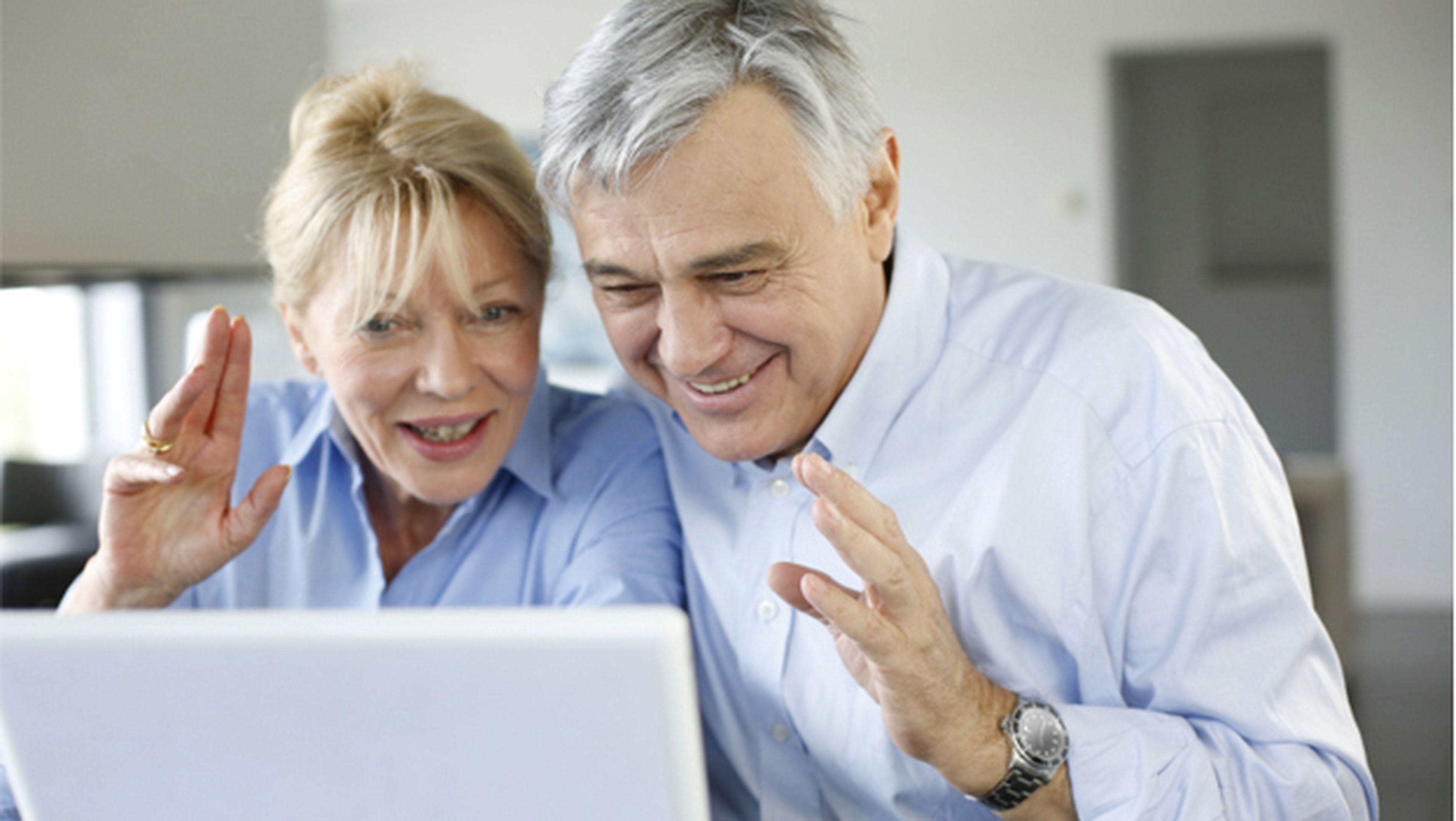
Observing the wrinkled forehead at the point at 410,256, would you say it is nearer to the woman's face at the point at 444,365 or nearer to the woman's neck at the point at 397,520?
the woman's face at the point at 444,365

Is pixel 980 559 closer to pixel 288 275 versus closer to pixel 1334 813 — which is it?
pixel 1334 813

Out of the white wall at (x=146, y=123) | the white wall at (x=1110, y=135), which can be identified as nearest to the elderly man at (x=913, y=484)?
the white wall at (x=146, y=123)

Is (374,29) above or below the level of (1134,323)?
above

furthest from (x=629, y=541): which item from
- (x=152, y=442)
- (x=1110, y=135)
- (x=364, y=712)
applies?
(x=1110, y=135)

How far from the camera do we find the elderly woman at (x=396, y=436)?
1.29m

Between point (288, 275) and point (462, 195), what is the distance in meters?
0.23

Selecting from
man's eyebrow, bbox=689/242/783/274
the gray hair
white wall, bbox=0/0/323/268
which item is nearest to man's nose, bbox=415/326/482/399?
the gray hair

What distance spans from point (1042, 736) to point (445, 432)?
2.40 feet

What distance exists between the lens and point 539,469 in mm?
1435

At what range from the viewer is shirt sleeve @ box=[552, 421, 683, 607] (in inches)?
51.0

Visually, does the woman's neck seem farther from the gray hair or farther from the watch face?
the watch face

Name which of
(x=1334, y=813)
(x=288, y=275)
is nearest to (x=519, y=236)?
(x=288, y=275)

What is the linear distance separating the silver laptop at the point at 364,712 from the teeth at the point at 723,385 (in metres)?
0.66

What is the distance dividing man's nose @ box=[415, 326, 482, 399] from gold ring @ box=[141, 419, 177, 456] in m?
0.26
